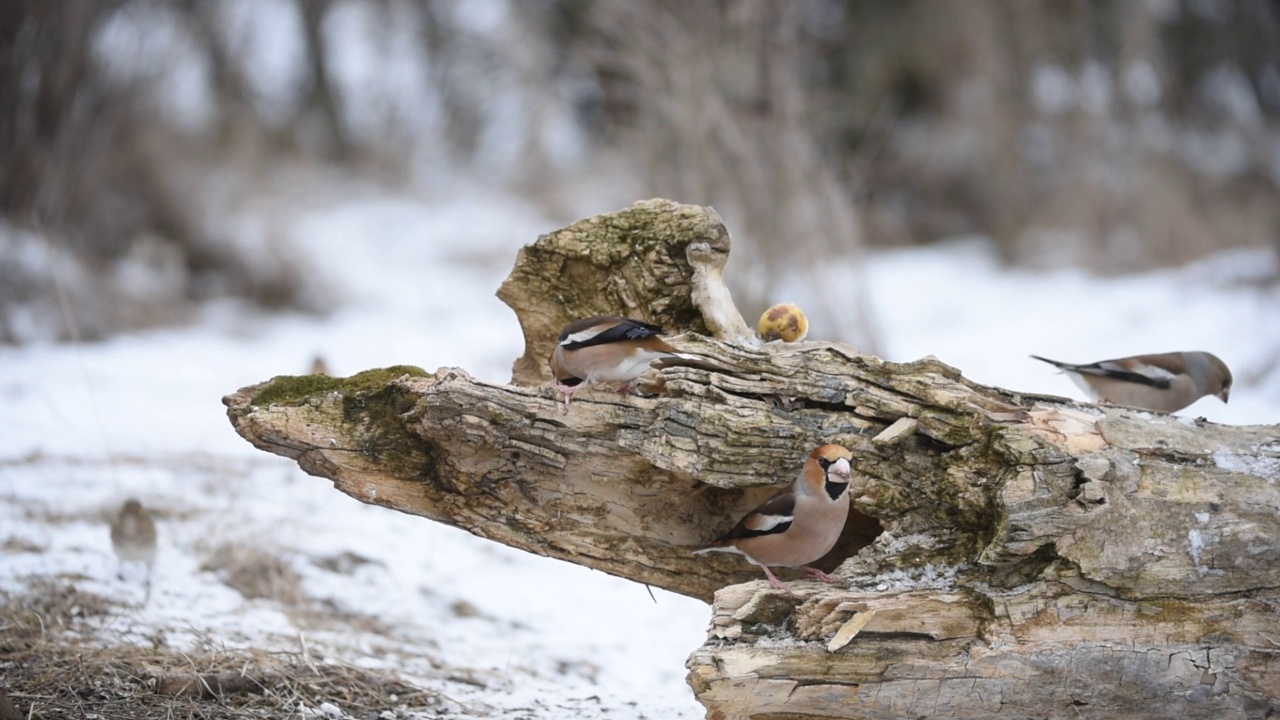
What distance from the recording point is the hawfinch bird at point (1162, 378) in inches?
204

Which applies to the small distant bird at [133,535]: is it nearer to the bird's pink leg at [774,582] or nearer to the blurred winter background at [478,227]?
the blurred winter background at [478,227]

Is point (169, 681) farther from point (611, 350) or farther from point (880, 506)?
point (880, 506)

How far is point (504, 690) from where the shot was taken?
4953 mm

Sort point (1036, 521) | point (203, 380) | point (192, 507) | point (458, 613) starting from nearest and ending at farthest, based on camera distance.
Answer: point (1036, 521), point (458, 613), point (192, 507), point (203, 380)

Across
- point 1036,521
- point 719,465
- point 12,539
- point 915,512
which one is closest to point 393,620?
point 12,539

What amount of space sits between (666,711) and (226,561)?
2637 millimetres

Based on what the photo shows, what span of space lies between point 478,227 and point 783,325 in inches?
530

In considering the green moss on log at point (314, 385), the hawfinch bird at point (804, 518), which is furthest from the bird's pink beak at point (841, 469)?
the green moss on log at point (314, 385)

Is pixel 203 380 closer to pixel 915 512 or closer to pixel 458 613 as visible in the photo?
pixel 458 613

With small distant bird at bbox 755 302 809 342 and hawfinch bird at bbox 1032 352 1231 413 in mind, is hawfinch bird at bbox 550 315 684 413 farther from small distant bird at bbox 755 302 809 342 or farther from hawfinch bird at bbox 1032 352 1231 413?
hawfinch bird at bbox 1032 352 1231 413

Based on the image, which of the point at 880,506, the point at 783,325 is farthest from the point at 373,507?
the point at 880,506

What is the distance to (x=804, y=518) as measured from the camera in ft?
12.2

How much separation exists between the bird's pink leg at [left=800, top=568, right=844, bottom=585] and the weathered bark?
0.24ft

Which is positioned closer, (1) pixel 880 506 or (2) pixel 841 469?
(2) pixel 841 469
